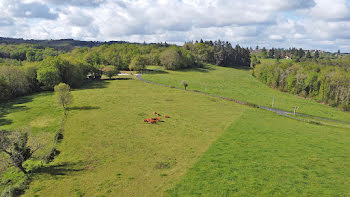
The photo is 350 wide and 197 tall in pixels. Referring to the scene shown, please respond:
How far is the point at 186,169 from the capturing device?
94.6ft

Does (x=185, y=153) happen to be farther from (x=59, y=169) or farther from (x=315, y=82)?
(x=315, y=82)

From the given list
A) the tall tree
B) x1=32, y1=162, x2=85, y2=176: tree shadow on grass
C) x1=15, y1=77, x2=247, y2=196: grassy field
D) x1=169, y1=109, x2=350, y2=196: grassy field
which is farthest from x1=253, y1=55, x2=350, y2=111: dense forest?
the tall tree

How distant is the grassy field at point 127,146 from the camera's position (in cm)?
2519

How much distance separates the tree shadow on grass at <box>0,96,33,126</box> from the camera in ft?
164

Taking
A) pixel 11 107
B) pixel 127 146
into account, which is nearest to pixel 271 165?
pixel 127 146

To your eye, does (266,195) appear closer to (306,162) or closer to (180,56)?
(306,162)

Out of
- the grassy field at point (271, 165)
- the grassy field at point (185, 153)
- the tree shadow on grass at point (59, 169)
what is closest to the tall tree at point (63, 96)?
the grassy field at point (185, 153)

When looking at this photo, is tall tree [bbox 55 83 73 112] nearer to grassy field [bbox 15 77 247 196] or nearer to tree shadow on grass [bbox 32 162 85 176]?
grassy field [bbox 15 77 247 196]

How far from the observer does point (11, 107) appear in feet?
202

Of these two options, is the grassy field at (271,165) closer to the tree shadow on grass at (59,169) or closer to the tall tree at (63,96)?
the tree shadow on grass at (59,169)

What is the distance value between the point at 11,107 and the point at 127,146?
50.4 m

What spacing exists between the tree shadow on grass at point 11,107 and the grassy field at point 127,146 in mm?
14996

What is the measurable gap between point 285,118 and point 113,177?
183ft

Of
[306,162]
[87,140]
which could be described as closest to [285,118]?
[306,162]
